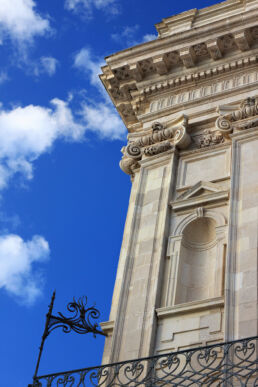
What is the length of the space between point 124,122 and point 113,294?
238 inches

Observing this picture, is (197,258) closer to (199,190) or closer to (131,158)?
(199,190)

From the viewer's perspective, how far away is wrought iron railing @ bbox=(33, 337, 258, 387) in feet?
40.3

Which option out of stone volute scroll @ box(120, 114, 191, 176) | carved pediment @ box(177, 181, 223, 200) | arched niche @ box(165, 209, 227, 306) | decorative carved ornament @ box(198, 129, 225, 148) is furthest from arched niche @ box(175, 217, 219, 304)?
stone volute scroll @ box(120, 114, 191, 176)

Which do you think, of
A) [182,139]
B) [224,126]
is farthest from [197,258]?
[224,126]

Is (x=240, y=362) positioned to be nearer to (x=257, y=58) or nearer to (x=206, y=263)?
(x=206, y=263)

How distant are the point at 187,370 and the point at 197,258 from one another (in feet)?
12.9

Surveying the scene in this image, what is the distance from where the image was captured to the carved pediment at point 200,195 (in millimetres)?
16453

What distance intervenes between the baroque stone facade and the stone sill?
0.02 m

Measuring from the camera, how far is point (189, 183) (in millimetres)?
17328

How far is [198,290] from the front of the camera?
613 inches

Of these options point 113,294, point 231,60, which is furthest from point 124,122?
point 113,294

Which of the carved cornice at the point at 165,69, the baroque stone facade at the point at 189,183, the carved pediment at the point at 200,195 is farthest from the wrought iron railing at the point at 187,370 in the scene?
the carved cornice at the point at 165,69

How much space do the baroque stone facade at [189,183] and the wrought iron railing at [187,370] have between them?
0.53m

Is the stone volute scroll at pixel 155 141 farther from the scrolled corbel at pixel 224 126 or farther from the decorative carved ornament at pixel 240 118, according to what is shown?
the decorative carved ornament at pixel 240 118
